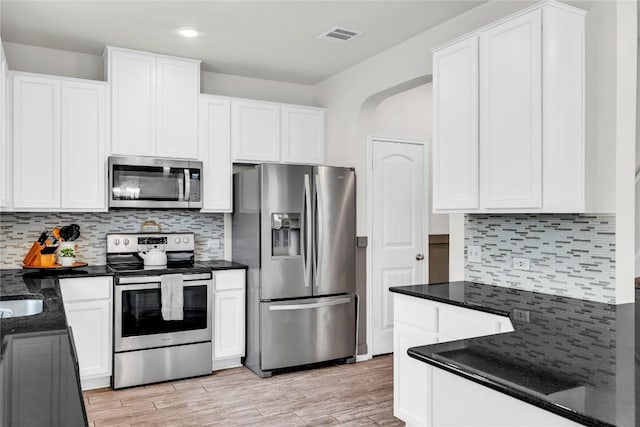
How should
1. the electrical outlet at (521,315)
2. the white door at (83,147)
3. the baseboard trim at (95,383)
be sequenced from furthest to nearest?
the white door at (83,147), the baseboard trim at (95,383), the electrical outlet at (521,315)

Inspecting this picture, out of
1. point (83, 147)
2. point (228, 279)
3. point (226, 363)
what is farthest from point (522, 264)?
point (83, 147)

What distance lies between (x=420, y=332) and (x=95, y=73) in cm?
344

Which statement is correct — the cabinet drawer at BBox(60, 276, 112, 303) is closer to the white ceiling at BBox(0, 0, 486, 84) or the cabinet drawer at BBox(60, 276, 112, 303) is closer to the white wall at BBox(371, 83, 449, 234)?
the white ceiling at BBox(0, 0, 486, 84)

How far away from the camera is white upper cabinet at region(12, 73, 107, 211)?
12.2 feet

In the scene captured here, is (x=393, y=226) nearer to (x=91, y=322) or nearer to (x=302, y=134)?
(x=302, y=134)

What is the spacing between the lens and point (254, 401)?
3551 millimetres

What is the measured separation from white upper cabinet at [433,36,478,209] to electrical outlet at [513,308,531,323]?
0.70 m

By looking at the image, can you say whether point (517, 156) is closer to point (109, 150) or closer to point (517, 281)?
point (517, 281)

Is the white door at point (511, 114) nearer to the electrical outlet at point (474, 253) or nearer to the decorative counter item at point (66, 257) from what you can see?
the electrical outlet at point (474, 253)

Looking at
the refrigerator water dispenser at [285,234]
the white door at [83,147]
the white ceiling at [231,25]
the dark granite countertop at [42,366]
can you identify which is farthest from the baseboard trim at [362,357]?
the dark granite countertop at [42,366]

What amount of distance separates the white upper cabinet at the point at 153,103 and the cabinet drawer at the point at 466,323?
262cm

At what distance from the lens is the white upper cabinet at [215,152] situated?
439 cm

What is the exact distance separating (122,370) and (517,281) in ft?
9.47

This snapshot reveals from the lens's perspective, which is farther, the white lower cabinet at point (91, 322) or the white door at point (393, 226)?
the white door at point (393, 226)
